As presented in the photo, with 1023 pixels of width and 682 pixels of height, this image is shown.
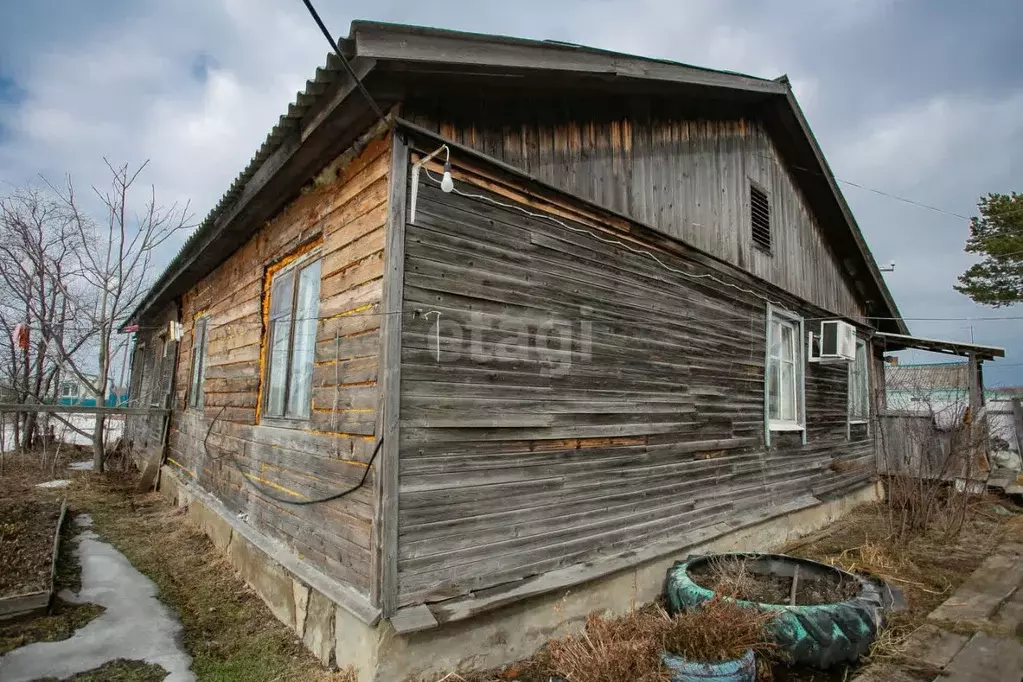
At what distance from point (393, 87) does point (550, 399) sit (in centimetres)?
240

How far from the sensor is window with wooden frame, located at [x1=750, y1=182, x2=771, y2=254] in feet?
24.8

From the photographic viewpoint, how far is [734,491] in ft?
20.9

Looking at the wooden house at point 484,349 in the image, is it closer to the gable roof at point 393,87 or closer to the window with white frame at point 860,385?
the gable roof at point 393,87

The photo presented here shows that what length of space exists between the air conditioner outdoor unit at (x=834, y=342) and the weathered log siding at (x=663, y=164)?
27.9 inches

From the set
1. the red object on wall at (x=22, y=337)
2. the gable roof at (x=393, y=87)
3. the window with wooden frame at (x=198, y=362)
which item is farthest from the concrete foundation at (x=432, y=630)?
the red object on wall at (x=22, y=337)

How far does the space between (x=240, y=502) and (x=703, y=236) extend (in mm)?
5657

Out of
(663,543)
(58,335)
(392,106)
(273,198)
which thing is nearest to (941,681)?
(663,543)

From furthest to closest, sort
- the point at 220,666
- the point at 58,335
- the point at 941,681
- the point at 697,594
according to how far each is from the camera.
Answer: the point at 58,335 < the point at 697,594 < the point at 220,666 < the point at 941,681

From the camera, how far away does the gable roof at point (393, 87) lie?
11.1 ft

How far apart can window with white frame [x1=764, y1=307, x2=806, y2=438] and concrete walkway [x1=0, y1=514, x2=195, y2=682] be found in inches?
263

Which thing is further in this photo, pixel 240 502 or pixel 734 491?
pixel 734 491

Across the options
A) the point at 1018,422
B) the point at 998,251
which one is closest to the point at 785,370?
the point at 1018,422

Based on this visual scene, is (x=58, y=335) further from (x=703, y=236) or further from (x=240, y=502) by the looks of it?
(x=703, y=236)

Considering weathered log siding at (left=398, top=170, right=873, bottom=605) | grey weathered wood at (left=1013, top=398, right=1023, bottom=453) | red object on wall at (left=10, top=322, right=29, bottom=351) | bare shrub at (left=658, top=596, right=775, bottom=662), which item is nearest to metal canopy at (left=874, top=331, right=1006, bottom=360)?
grey weathered wood at (left=1013, top=398, right=1023, bottom=453)
